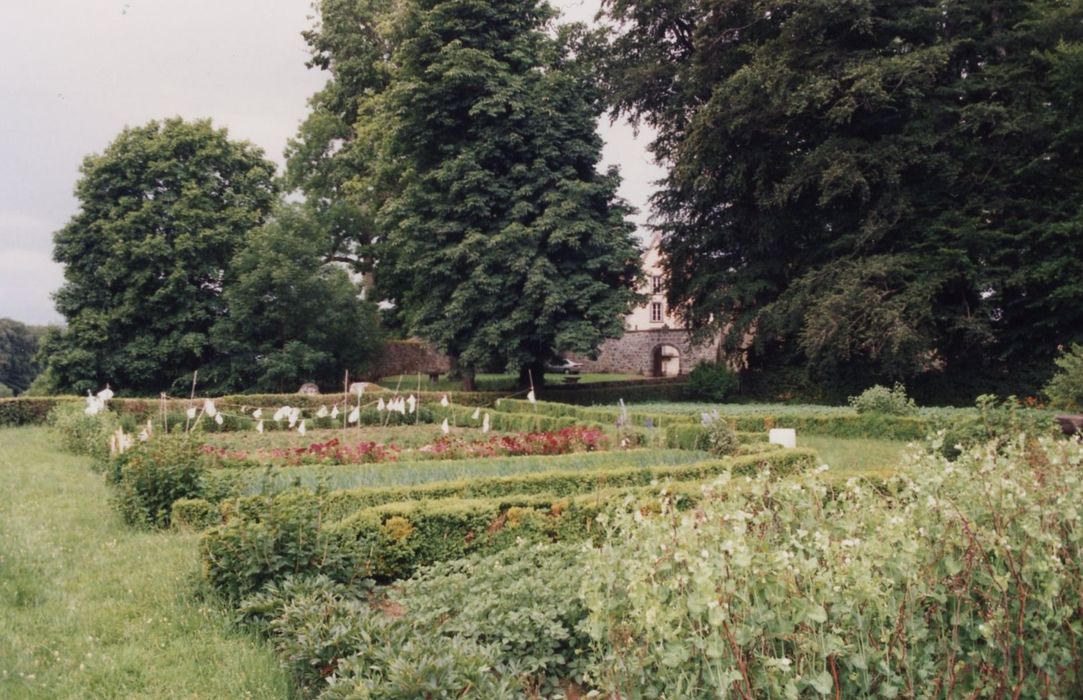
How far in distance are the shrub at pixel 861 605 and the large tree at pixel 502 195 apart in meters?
17.1

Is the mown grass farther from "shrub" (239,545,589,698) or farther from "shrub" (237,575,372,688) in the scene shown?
"shrub" (239,545,589,698)

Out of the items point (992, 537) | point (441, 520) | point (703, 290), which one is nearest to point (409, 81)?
point (703, 290)

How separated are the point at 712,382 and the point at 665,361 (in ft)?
60.6

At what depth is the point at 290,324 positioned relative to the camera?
24719 millimetres

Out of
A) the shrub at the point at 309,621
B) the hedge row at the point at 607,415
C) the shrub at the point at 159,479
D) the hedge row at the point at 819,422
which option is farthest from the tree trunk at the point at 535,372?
the shrub at the point at 309,621

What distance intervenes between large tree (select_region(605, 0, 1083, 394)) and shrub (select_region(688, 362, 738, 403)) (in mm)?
1392

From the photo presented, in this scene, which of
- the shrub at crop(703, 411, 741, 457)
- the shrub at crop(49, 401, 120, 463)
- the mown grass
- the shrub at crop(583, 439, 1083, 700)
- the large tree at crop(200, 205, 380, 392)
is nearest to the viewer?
the shrub at crop(583, 439, 1083, 700)

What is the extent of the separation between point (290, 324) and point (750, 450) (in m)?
19.1

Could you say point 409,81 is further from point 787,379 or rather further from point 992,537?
point 992,537

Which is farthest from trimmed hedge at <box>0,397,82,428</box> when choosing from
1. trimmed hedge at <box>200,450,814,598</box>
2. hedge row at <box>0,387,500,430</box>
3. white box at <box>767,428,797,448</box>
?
white box at <box>767,428,797,448</box>

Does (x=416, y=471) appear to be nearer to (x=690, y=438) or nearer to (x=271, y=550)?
(x=271, y=550)

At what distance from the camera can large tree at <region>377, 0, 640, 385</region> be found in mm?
20734

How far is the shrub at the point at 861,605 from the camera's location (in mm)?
2451

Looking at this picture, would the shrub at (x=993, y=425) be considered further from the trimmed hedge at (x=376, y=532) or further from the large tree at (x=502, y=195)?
the large tree at (x=502, y=195)
